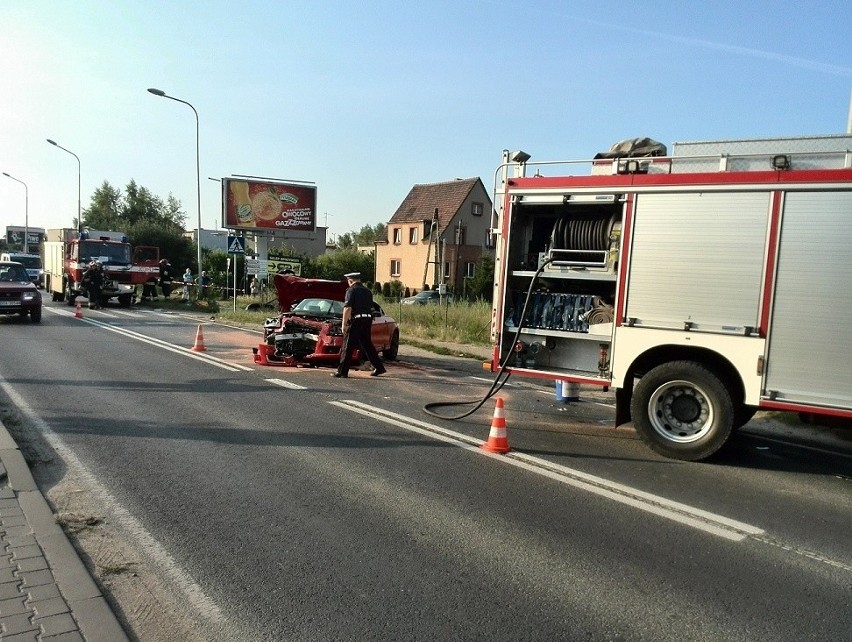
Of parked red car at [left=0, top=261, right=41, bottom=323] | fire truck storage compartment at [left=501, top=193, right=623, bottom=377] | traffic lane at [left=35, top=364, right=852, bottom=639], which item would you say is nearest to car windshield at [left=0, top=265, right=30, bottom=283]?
parked red car at [left=0, top=261, right=41, bottom=323]

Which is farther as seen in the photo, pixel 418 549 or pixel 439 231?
pixel 439 231

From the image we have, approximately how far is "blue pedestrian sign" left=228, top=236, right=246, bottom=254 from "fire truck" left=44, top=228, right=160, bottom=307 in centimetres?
765

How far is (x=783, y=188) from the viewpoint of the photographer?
6133 mm

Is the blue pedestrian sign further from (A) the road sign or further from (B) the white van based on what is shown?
(B) the white van

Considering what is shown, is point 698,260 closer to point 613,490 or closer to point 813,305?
point 813,305

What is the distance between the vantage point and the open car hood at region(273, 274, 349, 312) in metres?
13.1

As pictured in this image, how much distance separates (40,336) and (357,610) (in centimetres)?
1508

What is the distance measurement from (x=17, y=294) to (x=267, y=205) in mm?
20335

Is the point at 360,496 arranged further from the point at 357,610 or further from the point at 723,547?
the point at 723,547

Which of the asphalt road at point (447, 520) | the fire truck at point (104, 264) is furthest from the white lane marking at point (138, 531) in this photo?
the fire truck at point (104, 264)

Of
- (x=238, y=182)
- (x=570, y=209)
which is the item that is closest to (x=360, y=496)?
(x=570, y=209)

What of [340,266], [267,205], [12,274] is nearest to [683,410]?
[12,274]

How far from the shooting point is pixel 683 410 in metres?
6.78

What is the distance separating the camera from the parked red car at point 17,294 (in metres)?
18.8
